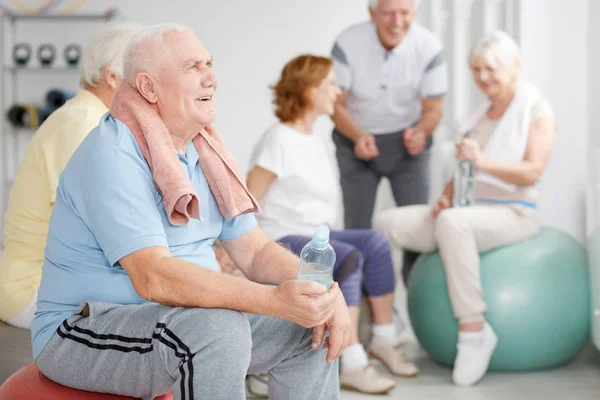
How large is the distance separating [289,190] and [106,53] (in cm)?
91

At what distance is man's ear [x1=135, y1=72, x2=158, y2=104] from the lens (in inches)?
65.1

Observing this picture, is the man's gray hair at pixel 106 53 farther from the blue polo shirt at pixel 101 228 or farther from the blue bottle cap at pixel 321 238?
the blue bottle cap at pixel 321 238

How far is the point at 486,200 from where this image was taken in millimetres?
3133

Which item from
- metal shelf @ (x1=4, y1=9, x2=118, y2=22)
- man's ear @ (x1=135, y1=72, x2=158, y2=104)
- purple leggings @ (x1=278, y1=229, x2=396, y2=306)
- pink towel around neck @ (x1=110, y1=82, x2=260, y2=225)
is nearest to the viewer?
pink towel around neck @ (x1=110, y1=82, x2=260, y2=225)

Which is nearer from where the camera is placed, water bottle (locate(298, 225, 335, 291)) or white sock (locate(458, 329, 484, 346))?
water bottle (locate(298, 225, 335, 291))

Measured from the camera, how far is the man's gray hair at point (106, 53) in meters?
2.17

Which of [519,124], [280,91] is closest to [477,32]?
[519,124]

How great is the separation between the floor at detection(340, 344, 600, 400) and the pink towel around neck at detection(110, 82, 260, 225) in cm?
127

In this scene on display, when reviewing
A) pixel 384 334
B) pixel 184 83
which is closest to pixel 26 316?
pixel 184 83

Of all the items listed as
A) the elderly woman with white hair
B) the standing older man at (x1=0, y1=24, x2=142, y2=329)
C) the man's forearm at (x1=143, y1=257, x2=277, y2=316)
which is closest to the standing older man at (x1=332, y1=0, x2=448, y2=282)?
the elderly woman with white hair

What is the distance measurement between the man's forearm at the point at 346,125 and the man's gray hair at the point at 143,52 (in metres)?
1.89

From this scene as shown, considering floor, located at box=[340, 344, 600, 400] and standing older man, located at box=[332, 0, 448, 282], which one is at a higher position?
standing older man, located at box=[332, 0, 448, 282]

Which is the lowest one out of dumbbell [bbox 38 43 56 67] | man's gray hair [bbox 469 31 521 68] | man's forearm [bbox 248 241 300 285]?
man's forearm [bbox 248 241 300 285]

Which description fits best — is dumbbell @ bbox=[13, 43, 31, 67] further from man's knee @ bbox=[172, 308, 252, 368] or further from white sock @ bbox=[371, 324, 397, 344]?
man's knee @ bbox=[172, 308, 252, 368]
